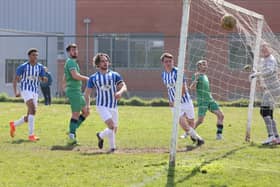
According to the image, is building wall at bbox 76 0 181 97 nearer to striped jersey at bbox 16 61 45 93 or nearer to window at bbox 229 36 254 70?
window at bbox 229 36 254 70

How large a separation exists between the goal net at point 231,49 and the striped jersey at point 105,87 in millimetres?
2178

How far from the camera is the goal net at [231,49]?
40.1 feet

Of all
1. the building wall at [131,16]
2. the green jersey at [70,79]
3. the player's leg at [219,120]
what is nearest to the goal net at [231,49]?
the player's leg at [219,120]

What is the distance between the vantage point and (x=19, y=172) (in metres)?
8.96

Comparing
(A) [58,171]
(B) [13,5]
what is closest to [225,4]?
(A) [58,171]

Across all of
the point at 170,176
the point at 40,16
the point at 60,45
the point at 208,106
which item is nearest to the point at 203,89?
the point at 208,106

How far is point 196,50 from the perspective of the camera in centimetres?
2452

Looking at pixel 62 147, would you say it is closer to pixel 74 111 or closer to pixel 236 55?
pixel 74 111

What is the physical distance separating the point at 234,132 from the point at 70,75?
183 inches

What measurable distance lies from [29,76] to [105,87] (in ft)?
9.46

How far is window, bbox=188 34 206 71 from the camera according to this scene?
72.1ft

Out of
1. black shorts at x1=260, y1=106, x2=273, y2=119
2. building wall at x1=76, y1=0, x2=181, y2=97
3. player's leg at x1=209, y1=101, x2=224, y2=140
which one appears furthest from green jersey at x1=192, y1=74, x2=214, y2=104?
building wall at x1=76, y1=0, x2=181, y2=97

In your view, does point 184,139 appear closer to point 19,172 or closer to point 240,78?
point 19,172

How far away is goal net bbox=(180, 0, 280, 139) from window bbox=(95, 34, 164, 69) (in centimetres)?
477
